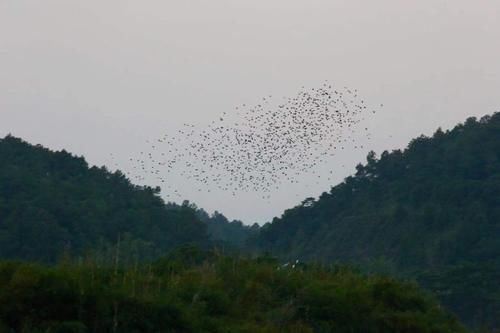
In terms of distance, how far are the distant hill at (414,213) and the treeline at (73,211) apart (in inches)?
158

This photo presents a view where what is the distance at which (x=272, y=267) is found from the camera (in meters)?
17.6

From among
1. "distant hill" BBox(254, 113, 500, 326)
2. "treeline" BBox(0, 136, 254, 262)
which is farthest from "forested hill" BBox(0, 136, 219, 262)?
"distant hill" BBox(254, 113, 500, 326)

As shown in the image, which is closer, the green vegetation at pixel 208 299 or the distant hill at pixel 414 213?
the green vegetation at pixel 208 299

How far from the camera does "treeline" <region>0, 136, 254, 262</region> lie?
30594mm

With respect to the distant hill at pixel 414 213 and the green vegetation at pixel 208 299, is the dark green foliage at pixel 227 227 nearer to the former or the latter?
the distant hill at pixel 414 213

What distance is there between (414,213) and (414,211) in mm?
230

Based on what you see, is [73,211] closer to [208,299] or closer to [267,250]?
[267,250]

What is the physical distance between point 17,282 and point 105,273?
2031 millimetres

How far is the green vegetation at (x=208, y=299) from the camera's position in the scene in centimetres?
1302

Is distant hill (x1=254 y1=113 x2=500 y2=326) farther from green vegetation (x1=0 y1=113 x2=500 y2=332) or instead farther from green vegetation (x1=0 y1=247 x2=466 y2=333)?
green vegetation (x1=0 y1=247 x2=466 y2=333)

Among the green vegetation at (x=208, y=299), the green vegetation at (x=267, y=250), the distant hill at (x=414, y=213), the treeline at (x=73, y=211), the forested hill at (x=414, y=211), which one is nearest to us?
the green vegetation at (x=208, y=299)

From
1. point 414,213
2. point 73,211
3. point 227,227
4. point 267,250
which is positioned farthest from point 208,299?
point 227,227

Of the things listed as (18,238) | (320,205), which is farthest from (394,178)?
(18,238)

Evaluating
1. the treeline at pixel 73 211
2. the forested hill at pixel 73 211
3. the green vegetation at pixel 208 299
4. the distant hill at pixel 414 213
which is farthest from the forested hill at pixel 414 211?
the green vegetation at pixel 208 299
